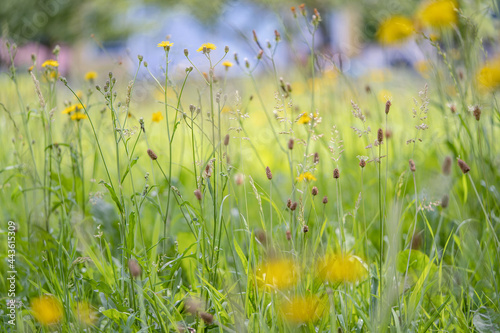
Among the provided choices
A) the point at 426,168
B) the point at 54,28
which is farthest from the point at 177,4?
the point at 426,168

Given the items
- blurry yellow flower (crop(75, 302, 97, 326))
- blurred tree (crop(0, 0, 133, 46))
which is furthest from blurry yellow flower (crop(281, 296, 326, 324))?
blurred tree (crop(0, 0, 133, 46))

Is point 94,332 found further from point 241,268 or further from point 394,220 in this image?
point 394,220

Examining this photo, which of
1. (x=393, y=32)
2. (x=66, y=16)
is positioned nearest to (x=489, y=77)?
(x=393, y=32)

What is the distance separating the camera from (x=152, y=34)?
1684cm

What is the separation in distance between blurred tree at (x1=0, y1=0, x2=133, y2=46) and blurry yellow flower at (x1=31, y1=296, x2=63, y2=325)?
10.8 m

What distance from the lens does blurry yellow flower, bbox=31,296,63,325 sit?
88 centimetres

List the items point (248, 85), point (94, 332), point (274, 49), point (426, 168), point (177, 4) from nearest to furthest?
point (94, 332) → point (274, 49) → point (426, 168) → point (248, 85) → point (177, 4)

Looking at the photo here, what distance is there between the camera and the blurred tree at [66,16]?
35.4 feet

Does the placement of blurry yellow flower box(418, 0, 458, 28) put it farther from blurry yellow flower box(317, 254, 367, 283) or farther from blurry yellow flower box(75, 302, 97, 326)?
blurry yellow flower box(75, 302, 97, 326)

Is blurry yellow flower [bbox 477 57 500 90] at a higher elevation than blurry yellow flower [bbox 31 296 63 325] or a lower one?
higher

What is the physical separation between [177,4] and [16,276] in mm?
15514

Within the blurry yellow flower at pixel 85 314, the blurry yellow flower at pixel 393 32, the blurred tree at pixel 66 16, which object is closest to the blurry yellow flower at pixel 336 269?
the blurry yellow flower at pixel 85 314

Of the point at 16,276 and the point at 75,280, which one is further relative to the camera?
the point at 16,276

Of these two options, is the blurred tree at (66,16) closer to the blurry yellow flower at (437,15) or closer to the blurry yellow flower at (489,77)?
the blurry yellow flower at (437,15)
